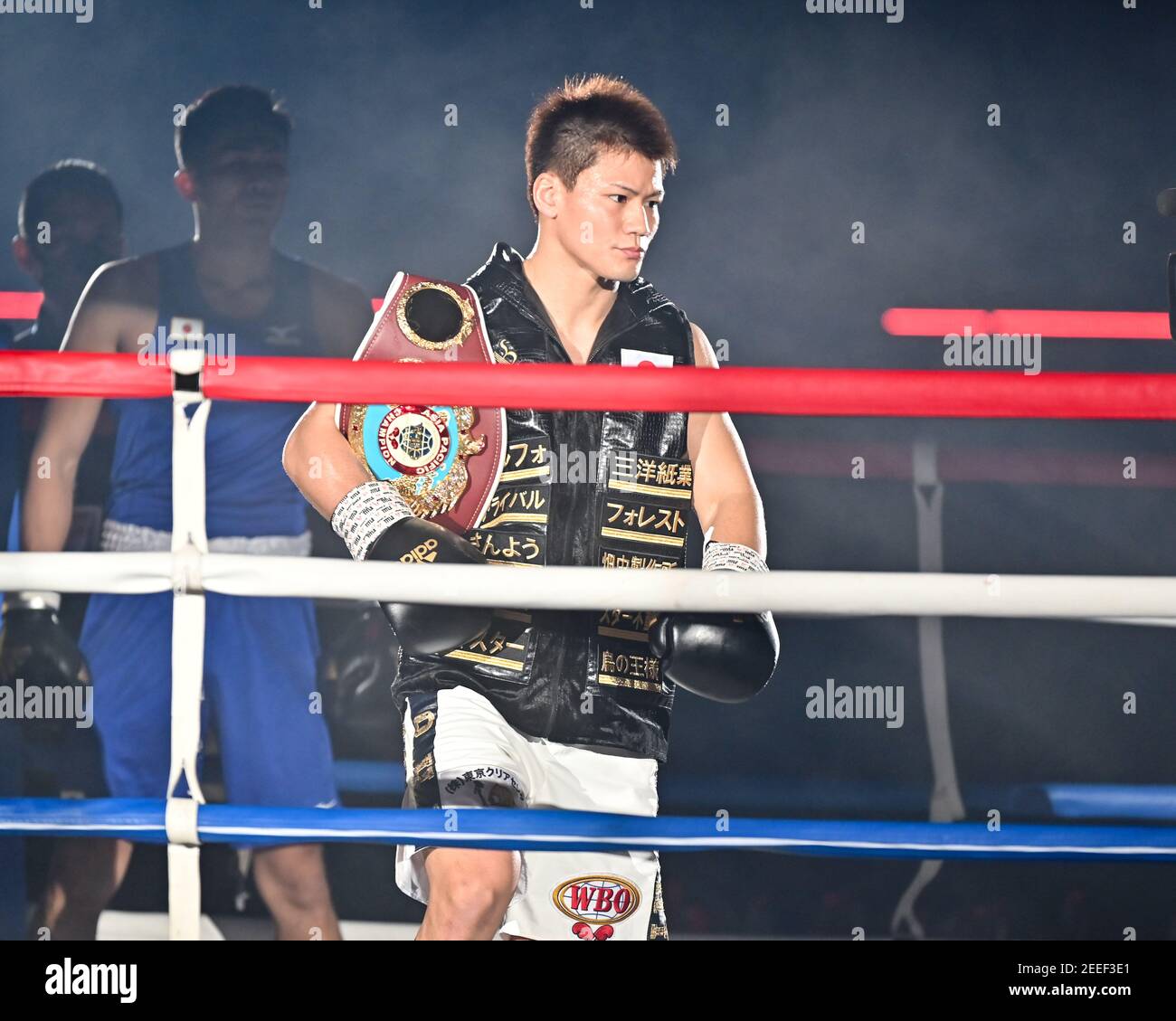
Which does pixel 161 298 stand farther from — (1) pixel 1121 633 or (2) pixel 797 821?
(1) pixel 1121 633

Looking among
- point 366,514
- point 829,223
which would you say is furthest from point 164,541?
point 829,223

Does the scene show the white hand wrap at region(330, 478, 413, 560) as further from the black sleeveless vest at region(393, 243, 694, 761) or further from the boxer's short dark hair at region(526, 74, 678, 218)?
the boxer's short dark hair at region(526, 74, 678, 218)

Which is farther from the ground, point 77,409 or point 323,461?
point 77,409

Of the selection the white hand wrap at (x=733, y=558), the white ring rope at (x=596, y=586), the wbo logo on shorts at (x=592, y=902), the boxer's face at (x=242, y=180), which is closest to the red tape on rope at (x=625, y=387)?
the white ring rope at (x=596, y=586)

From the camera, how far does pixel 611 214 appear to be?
1763 mm

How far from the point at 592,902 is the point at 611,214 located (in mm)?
1010

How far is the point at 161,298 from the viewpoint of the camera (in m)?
2.40

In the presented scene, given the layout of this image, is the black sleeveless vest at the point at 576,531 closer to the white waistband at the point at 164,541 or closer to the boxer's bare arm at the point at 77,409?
the white waistband at the point at 164,541

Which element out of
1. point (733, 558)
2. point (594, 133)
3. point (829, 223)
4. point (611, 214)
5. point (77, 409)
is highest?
point (829, 223)

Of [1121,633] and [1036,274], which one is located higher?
[1036,274]

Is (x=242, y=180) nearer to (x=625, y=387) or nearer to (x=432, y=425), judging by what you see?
(x=432, y=425)
